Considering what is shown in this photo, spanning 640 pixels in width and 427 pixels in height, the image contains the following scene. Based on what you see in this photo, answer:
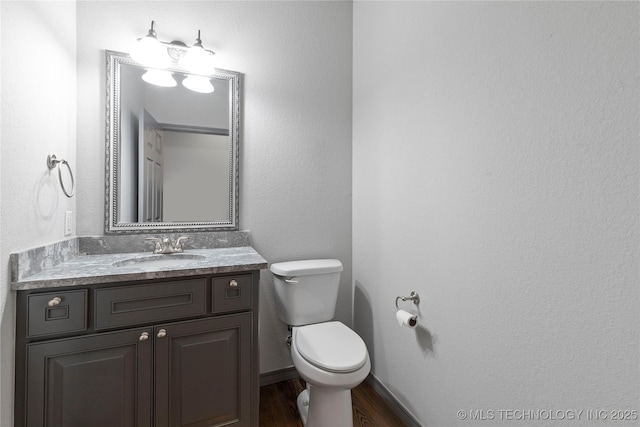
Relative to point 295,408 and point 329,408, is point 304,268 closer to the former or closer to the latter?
point 329,408

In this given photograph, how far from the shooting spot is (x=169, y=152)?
5.57 feet

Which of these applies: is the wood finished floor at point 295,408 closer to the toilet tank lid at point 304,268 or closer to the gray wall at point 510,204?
the gray wall at point 510,204

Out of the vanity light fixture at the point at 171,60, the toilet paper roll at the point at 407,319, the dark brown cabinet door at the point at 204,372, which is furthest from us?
the vanity light fixture at the point at 171,60

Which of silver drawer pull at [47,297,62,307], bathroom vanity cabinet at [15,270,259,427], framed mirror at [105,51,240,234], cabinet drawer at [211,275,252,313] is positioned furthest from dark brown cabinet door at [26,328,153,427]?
framed mirror at [105,51,240,234]

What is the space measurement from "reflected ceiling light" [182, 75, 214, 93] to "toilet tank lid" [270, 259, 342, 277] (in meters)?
1.15

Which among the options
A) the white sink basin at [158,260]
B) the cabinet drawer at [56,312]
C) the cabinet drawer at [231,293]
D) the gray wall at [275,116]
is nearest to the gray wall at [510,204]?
the gray wall at [275,116]

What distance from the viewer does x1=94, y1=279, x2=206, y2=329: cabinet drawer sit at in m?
1.13

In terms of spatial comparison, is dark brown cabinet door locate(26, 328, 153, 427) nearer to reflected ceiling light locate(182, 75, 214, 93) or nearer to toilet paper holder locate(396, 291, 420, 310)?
toilet paper holder locate(396, 291, 420, 310)

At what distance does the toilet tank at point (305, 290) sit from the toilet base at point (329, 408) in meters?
0.40

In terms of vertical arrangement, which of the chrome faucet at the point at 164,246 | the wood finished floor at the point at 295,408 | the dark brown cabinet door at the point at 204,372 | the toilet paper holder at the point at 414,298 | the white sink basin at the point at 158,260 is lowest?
the wood finished floor at the point at 295,408

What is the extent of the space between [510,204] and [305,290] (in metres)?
1.14

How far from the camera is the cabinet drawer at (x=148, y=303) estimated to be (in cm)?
113

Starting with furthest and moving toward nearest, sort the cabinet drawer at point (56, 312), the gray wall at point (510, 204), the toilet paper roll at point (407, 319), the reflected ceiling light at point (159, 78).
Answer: the reflected ceiling light at point (159, 78) → the toilet paper roll at point (407, 319) → the cabinet drawer at point (56, 312) → the gray wall at point (510, 204)

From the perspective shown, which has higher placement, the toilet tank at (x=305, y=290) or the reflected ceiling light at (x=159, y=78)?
the reflected ceiling light at (x=159, y=78)
